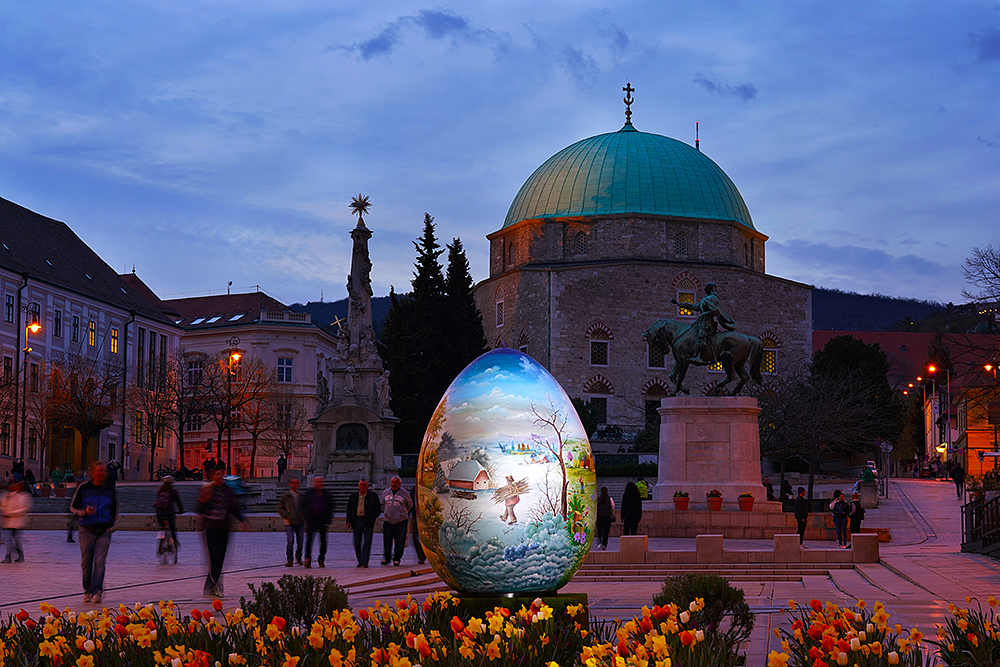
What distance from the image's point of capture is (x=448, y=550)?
7863 mm

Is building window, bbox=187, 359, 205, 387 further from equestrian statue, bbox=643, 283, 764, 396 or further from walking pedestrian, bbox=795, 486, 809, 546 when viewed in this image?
walking pedestrian, bbox=795, 486, 809, 546

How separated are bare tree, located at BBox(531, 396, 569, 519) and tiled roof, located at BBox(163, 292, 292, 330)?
7610 centimetres

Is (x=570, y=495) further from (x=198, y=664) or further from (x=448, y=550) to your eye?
(x=198, y=664)

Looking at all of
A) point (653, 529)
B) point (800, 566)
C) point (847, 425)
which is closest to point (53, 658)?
point (800, 566)

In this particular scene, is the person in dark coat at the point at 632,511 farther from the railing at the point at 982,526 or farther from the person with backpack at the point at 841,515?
the railing at the point at 982,526

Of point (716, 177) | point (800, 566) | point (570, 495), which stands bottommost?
point (800, 566)

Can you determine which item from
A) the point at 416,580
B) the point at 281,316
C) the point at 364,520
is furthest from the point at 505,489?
the point at 281,316

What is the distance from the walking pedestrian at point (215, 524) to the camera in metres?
13.9

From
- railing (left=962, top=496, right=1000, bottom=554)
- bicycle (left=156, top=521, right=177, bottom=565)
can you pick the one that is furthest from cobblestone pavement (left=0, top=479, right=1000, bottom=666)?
railing (left=962, top=496, right=1000, bottom=554)

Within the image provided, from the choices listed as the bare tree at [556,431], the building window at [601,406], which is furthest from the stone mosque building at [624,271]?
the bare tree at [556,431]

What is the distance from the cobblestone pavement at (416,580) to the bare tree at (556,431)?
188 cm

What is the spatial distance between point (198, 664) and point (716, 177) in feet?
227

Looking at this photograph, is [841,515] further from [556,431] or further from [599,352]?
[599,352]

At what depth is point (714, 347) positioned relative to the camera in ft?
94.4
